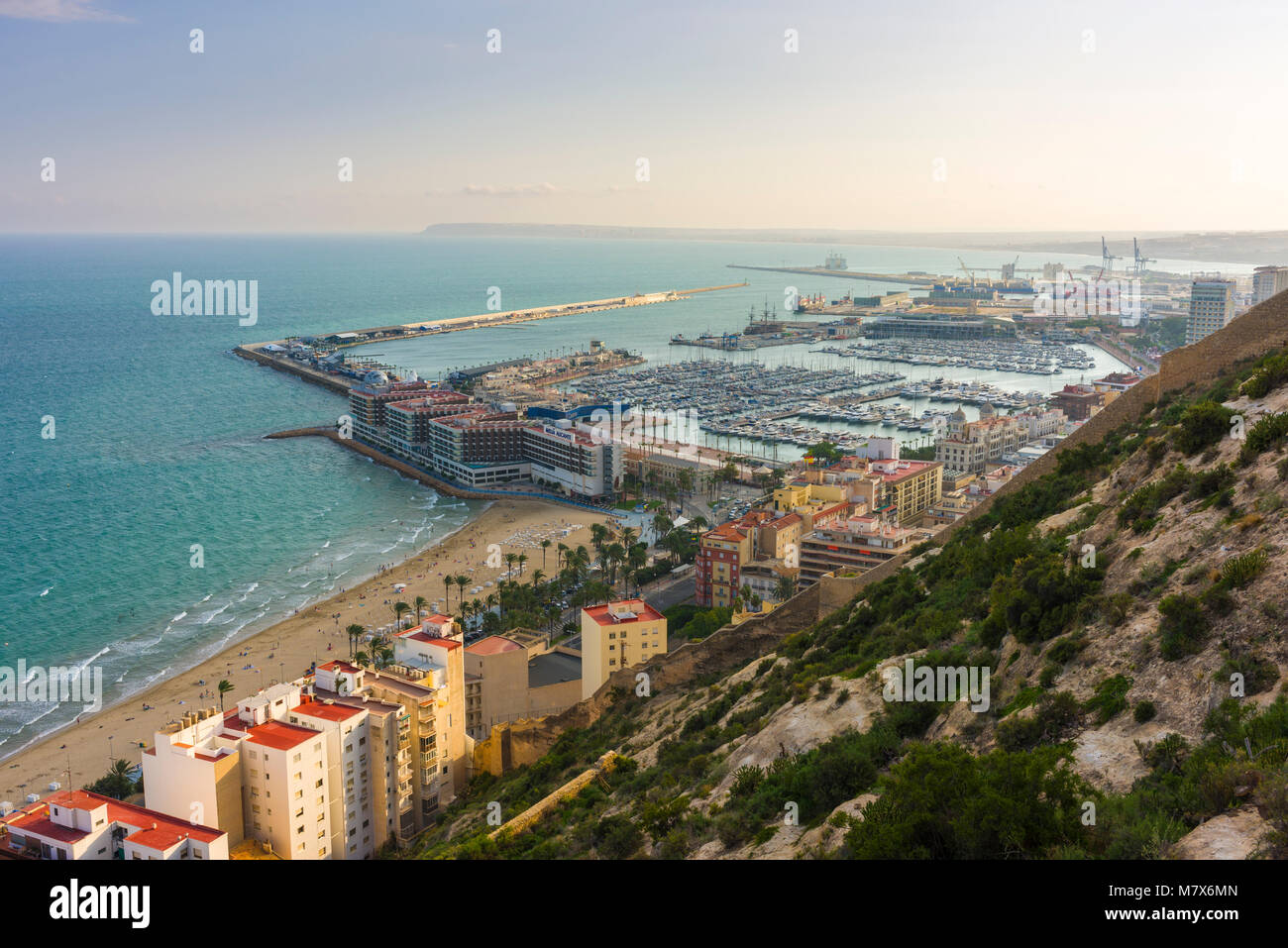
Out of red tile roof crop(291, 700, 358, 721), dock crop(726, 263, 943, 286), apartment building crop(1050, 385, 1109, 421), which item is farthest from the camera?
dock crop(726, 263, 943, 286)

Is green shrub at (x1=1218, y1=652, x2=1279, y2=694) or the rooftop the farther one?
the rooftop

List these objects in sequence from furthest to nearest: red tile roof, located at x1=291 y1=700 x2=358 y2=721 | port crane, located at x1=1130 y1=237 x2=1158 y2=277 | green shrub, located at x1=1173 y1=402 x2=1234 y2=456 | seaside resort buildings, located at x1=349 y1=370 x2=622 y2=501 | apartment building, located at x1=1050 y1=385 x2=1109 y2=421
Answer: port crane, located at x1=1130 y1=237 x2=1158 y2=277 < apartment building, located at x1=1050 y1=385 x2=1109 y2=421 < seaside resort buildings, located at x1=349 y1=370 x2=622 y2=501 < red tile roof, located at x1=291 y1=700 x2=358 y2=721 < green shrub, located at x1=1173 y1=402 x2=1234 y2=456

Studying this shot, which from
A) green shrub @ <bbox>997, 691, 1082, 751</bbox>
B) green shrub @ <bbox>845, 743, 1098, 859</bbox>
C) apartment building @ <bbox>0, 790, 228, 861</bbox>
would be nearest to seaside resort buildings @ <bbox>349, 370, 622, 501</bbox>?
apartment building @ <bbox>0, 790, 228, 861</bbox>

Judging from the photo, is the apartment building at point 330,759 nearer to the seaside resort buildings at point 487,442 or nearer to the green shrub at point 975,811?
the green shrub at point 975,811

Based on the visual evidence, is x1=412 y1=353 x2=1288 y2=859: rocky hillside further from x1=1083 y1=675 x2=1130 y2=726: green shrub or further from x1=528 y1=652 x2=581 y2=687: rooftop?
x1=528 y1=652 x2=581 y2=687: rooftop

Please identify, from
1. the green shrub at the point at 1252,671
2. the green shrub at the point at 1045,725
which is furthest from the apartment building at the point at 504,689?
the green shrub at the point at 1252,671

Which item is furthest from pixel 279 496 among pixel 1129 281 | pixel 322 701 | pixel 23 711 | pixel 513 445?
pixel 1129 281
